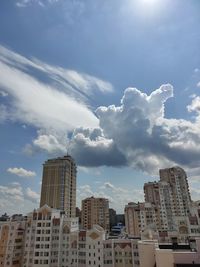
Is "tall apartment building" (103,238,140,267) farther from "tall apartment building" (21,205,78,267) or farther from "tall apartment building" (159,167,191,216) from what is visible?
"tall apartment building" (159,167,191,216)

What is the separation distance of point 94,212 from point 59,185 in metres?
30.3

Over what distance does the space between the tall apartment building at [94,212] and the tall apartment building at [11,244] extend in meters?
65.6

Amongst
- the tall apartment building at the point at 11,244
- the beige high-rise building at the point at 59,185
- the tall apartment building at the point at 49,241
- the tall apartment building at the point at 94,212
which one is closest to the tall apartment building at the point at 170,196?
the tall apartment building at the point at 94,212

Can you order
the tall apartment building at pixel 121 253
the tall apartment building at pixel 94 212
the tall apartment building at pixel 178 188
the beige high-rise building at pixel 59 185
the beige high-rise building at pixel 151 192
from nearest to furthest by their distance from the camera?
the tall apartment building at pixel 121 253 → the tall apartment building at pixel 178 188 → the beige high-rise building at pixel 151 192 → the beige high-rise building at pixel 59 185 → the tall apartment building at pixel 94 212

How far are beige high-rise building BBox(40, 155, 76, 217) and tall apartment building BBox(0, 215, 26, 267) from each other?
44.6m

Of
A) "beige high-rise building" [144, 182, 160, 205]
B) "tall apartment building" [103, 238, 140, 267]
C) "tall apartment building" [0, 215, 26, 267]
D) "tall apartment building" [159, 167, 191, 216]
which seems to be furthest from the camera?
"beige high-rise building" [144, 182, 160, 205]

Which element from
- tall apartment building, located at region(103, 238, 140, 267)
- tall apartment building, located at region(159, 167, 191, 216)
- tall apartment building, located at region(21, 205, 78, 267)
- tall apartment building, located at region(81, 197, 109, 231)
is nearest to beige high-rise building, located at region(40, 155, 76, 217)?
tall apartment building, located at region(81, 197, 109, 231)

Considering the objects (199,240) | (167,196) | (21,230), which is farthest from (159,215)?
(199,240)

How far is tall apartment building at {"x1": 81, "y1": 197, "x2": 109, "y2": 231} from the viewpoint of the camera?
129250 millimetres

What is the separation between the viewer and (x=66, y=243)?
62.9m

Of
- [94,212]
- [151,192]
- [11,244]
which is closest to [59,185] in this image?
[94,212]

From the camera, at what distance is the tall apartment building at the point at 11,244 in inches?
2504

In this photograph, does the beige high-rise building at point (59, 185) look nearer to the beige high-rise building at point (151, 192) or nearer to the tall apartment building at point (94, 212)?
the tall apartment building at point (94, 212)

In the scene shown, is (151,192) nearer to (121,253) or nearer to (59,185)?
(59,185)
